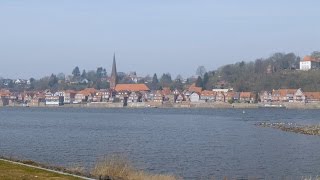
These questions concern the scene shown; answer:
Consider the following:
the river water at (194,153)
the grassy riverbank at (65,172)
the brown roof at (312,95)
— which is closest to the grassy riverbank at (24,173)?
the grassy riverbank at (65,172)

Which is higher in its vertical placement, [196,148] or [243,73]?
[243,73]

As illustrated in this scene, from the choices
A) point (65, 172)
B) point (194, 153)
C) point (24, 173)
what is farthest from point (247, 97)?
point (24, 173)


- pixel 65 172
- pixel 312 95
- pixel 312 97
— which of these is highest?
pixel 312 95

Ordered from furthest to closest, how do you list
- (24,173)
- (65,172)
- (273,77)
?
(273,77) < (65,172) < (24,173)

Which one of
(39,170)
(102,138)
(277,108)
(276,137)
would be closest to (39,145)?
(102,138)

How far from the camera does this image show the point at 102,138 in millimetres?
55094

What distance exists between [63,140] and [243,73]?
151 metres

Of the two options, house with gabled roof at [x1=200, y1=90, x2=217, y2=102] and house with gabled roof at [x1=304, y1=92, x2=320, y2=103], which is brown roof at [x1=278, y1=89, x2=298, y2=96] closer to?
house with gabled roof at [x1=304, y1=92, x2=320, y2=103]

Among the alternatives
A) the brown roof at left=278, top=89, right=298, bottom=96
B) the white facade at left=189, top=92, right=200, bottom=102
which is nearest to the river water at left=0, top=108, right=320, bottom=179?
the brown roof at left=278, top=89, right=298, bottom=96

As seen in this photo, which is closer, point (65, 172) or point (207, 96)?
point (65, 172)

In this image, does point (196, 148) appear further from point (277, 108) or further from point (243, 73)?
point (243, 73)

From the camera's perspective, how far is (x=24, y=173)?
18281mm

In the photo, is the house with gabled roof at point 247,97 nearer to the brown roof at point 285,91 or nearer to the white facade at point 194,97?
the brown roof at point 285,91

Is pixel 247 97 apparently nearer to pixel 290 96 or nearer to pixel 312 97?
pixel 290 96
